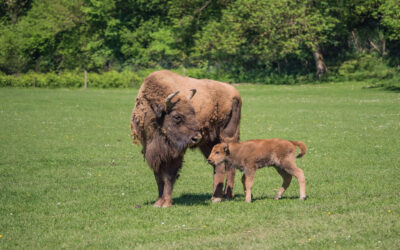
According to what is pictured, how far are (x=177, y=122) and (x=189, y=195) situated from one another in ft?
7.72

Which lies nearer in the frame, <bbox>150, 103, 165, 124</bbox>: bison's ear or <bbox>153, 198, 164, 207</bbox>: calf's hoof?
<bbox>150, 103, 165, 124</bbox>: bison's ear

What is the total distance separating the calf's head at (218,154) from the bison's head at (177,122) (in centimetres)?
62

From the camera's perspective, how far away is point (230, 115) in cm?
1114

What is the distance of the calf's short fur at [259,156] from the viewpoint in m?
10.0

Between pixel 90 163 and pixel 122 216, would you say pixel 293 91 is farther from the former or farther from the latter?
pixel 122 216

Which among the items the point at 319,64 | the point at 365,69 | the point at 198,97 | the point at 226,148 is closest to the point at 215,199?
the point at 226,148

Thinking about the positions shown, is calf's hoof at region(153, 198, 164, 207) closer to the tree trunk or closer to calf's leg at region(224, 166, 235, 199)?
calf's leg at region(224, 166, 235, 199)

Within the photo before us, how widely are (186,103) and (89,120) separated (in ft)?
61.5

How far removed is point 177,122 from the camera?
9836 millimetres

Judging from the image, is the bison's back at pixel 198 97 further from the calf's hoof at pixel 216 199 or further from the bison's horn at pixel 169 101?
the calf's hoof at pixel 216 199

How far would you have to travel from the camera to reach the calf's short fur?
394 inches

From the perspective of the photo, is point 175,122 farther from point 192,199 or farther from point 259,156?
point 192,199

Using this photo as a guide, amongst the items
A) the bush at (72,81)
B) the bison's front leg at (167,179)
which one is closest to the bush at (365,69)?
the bush at (72,81)

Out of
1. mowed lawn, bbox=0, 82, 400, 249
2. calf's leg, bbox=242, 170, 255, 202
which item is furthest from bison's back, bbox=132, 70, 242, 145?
mowed lawn, bbox=0, 82, 400, 249
